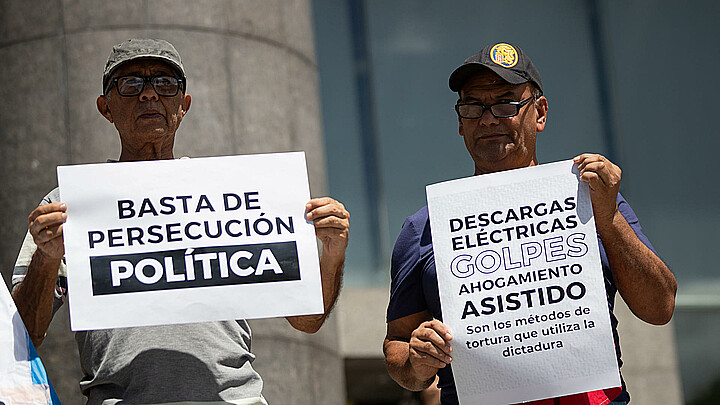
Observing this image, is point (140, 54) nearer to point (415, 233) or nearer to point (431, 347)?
point (415, 233)

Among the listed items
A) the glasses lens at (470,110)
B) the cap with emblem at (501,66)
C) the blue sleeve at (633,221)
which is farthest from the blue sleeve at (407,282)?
the blue sleeve at (633,221)

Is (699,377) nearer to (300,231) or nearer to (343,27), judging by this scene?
(343,27)

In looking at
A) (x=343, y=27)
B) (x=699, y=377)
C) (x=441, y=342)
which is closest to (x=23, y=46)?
(x=441, y=342)

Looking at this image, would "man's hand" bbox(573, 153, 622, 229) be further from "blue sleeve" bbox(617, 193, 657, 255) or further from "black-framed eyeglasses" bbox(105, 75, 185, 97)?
"black-framed eyeglasses" bbox(105, 75, 185, 97)

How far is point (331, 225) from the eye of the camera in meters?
3.29

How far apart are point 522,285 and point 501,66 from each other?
70 centimetres

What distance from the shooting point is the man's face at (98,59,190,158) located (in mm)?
3459

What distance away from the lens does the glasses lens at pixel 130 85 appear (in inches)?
137

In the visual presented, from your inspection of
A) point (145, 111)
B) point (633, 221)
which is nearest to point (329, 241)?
point (145, 111)

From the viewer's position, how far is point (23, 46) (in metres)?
6.07

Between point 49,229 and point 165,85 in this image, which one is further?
point 165,85

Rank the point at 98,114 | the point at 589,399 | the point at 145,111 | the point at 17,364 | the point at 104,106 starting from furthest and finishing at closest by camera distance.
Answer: the point at 98,114 → the point at 104,106 → the point at 145,111 → the point at 589,399 → the point at 17,364

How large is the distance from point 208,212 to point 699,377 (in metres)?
9.16

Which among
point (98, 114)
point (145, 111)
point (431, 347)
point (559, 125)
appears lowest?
point (431, 347)
